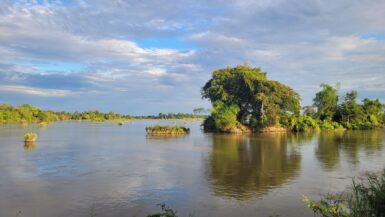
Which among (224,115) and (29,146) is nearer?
(29,146)

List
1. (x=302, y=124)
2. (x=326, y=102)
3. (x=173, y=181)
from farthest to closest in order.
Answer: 1. (x=326, y=102)
2. (x=302, y=124)
3. (x=173, y=181)

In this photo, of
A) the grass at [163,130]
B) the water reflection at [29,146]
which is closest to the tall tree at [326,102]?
the grass at [163,130]

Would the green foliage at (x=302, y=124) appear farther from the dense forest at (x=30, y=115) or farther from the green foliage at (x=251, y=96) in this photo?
the dense forest at (x=30, y=115)

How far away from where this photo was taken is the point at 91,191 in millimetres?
17172

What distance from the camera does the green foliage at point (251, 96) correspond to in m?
59.8

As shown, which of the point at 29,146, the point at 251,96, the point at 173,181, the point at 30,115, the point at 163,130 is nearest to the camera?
the point at 173,181

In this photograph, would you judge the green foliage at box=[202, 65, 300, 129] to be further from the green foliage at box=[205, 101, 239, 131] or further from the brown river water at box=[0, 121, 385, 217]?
the brown river water at box=[0, 121, 385, 217]

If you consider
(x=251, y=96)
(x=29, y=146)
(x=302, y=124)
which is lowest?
(x=29, y=146)

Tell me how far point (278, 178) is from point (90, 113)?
147 m

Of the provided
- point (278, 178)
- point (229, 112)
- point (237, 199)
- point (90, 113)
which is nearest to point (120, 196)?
point (237, 199)

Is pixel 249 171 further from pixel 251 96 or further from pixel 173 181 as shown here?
pixel 251 96

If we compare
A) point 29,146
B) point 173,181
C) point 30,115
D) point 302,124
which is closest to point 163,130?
point 29,146

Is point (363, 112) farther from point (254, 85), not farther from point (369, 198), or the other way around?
point (369, 198)

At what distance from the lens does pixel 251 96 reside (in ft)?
205
